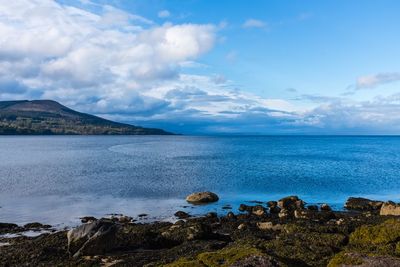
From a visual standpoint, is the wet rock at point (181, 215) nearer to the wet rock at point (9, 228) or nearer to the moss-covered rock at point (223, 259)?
the wet rock at point (9, 228)

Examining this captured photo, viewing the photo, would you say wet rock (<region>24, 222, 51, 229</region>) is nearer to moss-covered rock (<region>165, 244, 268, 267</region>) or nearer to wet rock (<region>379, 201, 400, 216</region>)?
moss-covered rock (<region>165, 244, 268, 267</region>)

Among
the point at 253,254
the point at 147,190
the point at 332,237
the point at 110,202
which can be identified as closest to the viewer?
the point at 253,254

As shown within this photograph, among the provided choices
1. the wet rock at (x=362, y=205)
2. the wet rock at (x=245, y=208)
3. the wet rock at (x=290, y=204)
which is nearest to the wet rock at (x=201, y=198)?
the wet rock at (x=245, y=208)

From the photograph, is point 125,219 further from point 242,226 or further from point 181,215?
point 242,226

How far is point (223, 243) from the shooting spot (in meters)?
24.5

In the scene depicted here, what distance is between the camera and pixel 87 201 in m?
51.8

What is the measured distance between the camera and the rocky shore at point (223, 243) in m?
14.4

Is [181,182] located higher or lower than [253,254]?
lower

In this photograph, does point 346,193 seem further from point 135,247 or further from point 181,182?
point 135,247

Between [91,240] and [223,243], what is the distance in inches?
316

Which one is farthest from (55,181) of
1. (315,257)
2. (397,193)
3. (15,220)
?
(315,257)

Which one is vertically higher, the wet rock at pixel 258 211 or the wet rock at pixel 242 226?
the wet rock at pixel 242 226

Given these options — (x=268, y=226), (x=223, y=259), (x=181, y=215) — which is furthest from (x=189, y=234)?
(x=223, y=259)

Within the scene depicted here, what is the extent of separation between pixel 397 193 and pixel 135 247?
1994 inches
